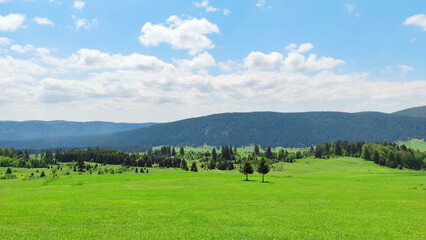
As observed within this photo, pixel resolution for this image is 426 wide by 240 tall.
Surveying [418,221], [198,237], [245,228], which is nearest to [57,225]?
[198,237]

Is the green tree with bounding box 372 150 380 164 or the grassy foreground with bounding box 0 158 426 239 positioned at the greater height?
the grassy foreground with bounding box 0 158 426 239

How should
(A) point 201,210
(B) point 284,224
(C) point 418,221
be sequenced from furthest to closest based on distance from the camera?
1. (A) point 201,210
2. (C) point 418,221
3. (B) point 284,224

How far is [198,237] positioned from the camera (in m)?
24.5

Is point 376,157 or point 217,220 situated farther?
point 376,157

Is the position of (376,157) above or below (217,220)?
below

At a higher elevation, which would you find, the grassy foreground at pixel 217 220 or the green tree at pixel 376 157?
the grassy foreground at pixel 217 220

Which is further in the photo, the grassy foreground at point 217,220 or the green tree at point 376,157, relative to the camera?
the green tree at point 376,157

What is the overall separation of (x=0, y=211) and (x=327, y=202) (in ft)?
164

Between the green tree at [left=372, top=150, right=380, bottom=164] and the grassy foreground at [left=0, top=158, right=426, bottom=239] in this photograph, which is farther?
the green tree at [left=372, top=150, right=380, bottom=164]

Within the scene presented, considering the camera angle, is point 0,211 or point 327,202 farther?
point 327,202

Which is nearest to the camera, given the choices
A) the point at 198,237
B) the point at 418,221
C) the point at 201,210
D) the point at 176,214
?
the point at 198,237

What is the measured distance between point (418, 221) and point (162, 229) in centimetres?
3135

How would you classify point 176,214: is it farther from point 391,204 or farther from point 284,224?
point 391,204

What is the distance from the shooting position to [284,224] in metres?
29.0
